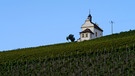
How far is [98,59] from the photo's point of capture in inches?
1753

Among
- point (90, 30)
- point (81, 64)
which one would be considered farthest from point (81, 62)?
point (90, 30)

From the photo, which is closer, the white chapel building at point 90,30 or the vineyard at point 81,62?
the vineyard at point 81,62

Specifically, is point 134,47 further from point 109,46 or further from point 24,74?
point 24,74

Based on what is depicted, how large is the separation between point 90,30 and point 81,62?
2591 inches

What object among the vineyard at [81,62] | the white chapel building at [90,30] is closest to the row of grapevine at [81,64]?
the vineyard at [81,62]

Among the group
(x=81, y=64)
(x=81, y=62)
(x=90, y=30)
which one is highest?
(x=90, y=30)

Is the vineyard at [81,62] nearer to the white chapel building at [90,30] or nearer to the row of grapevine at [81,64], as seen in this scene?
the row of grapevine at [81,64]

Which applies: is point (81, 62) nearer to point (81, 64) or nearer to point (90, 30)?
point (81, 64)

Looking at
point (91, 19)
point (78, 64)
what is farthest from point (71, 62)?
point (91, 19)

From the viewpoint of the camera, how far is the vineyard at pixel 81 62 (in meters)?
40.0

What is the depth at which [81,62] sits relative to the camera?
44688 millimetres

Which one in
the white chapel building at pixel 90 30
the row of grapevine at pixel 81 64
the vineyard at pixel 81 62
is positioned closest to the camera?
the row of grapevine at pixel 81 64

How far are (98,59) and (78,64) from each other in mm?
1803

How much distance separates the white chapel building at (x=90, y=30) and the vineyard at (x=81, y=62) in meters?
53.4
